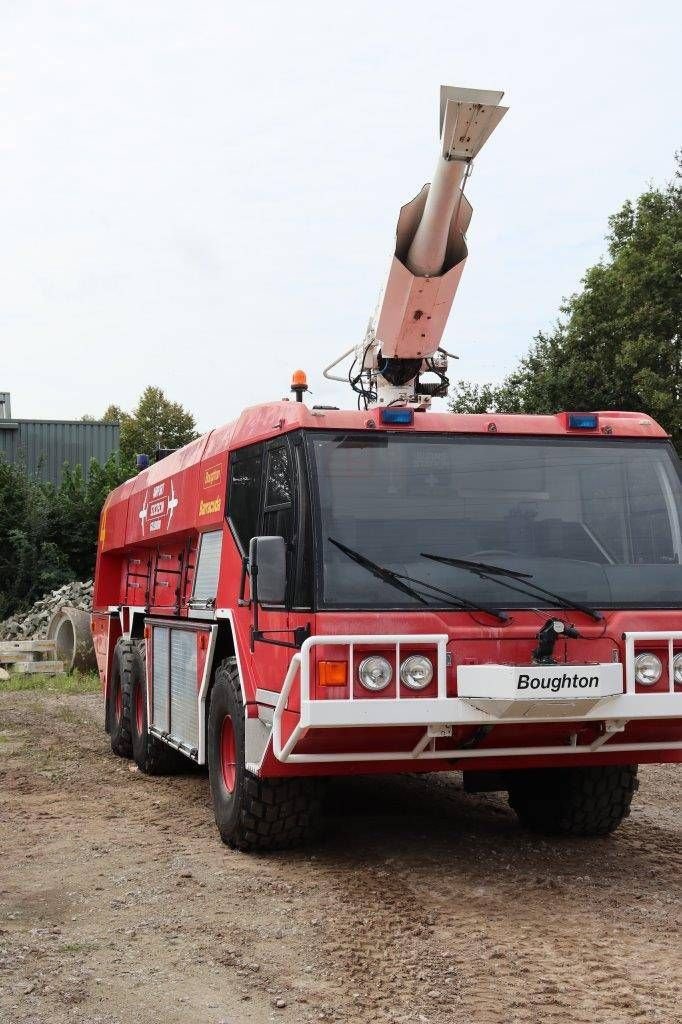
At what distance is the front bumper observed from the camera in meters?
5.99

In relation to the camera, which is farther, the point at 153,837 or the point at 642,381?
the point at 642,381

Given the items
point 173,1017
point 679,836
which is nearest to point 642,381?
point 679,836

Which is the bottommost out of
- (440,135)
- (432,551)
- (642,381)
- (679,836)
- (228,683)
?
(679,836)

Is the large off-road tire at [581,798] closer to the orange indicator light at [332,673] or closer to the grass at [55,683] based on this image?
the orange indicator light at [332,673]

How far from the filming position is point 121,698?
38.4 feet

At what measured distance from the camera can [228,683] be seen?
7340 millimetres

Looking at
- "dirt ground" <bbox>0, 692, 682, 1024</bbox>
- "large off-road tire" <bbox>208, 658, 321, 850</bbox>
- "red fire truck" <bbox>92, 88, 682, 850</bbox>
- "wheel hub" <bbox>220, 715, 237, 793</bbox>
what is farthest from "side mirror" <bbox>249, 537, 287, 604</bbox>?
"dirt ground" <bbox>0, 692, 682, 1024</bbox>

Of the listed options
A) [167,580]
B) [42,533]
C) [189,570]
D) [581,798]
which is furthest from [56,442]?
[581,798]

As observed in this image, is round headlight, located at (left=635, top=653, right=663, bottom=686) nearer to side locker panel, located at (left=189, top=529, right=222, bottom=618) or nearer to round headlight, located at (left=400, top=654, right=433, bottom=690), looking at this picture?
round headlight, located at (left=400, top=654, right=433, bottom=690)

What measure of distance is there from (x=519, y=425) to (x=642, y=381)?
788 inches

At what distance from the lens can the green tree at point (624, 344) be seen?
26.4 meters

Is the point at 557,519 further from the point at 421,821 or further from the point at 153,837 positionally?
the point at 153,837

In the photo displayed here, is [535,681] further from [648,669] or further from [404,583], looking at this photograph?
[404,583]

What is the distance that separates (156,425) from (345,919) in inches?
2232
